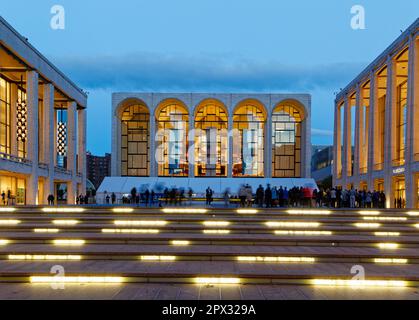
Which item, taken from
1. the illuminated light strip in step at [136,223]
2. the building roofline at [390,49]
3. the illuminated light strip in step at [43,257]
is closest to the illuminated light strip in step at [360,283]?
the illuminated light strip in step at [43,257]

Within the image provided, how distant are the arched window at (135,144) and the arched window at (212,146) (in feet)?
25.4

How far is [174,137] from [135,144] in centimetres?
594

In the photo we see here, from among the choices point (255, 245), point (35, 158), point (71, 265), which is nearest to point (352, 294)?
point (255, 245)

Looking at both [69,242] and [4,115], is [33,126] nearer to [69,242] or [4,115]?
[4,115]

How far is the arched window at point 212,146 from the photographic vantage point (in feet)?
159

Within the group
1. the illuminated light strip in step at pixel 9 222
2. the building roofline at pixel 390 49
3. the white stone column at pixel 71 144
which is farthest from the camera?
the white stone column at pixel 71 144

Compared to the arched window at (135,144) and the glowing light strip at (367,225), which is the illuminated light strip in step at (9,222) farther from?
the arched window at (135,144)

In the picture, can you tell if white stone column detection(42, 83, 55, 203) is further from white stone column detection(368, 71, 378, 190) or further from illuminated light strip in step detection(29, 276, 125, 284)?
white stone column detection(368, 71, 378, 190)

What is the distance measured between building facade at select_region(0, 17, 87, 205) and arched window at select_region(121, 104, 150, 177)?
763 centimetres

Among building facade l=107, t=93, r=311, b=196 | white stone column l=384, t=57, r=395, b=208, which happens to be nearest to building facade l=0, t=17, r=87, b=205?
building facade l=107, t=93, r=311, b=196

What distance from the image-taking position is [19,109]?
32.3 meters

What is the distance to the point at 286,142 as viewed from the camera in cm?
4859

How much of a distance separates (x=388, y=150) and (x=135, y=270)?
87.2 feet
